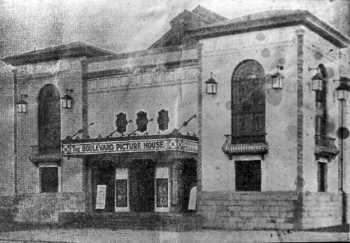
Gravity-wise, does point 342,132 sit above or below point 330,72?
below

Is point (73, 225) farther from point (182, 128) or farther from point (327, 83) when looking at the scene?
point (327, 83)

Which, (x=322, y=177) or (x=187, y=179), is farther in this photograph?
(x=187, y=179)

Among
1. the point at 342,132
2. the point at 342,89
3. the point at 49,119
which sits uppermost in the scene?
A: the point at 342,89

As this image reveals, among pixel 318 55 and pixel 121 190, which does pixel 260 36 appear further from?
pixel 121 190

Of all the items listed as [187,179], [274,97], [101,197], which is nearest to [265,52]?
[274,97]

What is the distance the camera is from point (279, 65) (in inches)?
852

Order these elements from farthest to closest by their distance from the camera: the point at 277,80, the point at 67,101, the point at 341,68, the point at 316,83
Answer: the point at 67,101 < the point at 341,68 < the point at 277,80 < the point at 316,83

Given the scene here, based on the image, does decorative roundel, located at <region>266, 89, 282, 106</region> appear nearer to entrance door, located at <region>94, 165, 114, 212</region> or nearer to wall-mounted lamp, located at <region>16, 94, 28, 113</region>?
entrance door, located at <region>94, 165, 114, 212</region>

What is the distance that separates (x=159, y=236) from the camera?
778 inches

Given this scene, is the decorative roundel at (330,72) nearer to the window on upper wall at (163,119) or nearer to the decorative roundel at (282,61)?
the decorative roundel at (282,61)

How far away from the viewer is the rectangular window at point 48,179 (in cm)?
2738

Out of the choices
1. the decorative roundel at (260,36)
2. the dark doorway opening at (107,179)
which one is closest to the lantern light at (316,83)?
the decorative roundel at (260,36)

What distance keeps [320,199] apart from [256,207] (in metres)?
2.42

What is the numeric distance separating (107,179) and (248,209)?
6.86 metres
